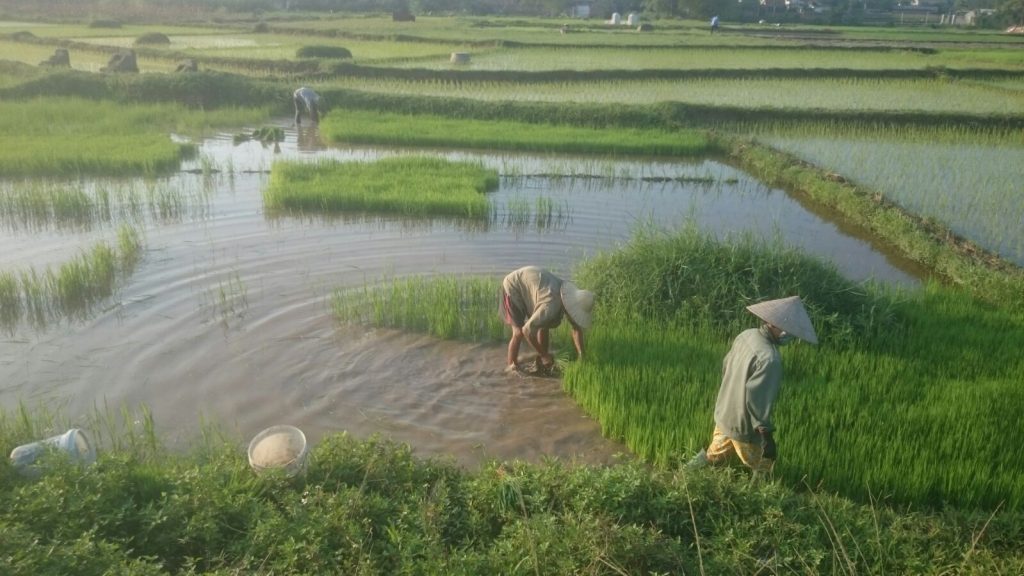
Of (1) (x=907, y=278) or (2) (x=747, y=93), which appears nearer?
(1) (x=907, y=278)

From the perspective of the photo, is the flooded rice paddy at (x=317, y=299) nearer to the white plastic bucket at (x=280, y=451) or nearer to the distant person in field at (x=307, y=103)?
the white plastic bucket at (x=280, y=451)

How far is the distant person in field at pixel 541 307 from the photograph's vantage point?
480 centimetres

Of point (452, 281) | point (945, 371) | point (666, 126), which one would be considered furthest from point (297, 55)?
point (945, 371)

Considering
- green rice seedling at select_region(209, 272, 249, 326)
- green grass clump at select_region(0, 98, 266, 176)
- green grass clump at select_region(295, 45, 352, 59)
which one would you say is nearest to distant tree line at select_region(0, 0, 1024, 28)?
green grass clump at select_region(295, 45, 352, 59)

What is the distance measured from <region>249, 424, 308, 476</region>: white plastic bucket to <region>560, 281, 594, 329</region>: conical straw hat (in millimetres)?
1797

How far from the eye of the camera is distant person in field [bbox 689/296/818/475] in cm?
374

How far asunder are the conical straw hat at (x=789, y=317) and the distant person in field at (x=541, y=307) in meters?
1.23

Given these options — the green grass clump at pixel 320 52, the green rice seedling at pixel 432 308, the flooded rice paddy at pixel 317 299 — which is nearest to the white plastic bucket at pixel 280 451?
the flooded rice paddy at pixel 317 299

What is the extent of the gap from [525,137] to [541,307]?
8.48m

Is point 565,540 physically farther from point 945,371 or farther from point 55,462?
point 945,371

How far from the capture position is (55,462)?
3.42 m

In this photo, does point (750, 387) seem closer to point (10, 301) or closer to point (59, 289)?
point (59, 289)

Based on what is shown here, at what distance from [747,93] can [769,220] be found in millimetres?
8731

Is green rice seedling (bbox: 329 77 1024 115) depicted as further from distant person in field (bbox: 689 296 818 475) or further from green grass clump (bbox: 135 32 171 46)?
distant person in field (bbox: 689 296 818 475)
